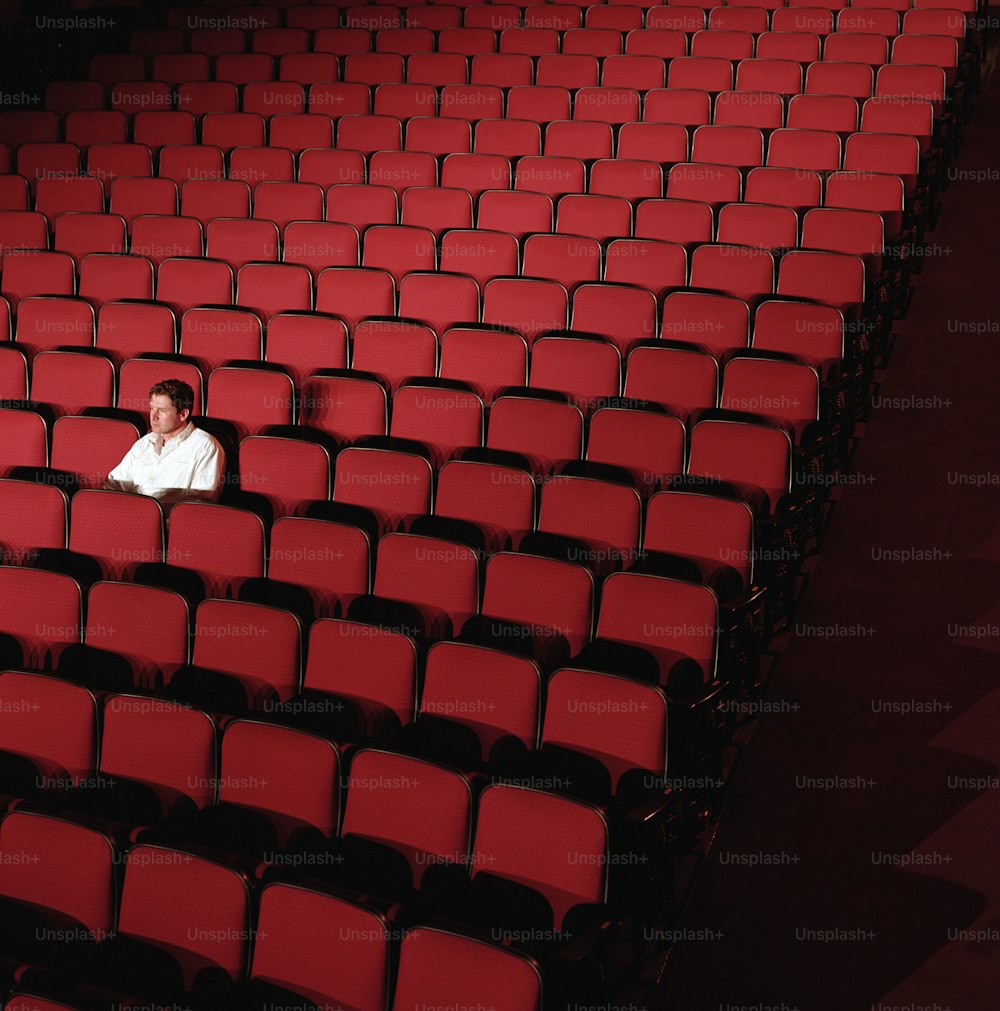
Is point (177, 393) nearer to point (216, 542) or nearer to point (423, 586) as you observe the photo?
point (216, 542)

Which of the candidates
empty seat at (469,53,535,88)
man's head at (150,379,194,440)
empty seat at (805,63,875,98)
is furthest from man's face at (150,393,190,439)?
empty seat at (805,63,875,98)

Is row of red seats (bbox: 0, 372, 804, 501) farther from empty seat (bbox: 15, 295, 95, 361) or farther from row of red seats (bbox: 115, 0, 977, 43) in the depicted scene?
row of red seats (bbox: 115, 0, 977, 43)

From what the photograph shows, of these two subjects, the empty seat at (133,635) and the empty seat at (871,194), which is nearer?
the empty seat at (133,635)

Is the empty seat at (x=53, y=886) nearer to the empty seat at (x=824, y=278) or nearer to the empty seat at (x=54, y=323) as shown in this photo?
the empty seat at (x=54, y=323)

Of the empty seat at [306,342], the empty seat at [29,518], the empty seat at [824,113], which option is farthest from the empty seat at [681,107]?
the empty seat at [29,518]

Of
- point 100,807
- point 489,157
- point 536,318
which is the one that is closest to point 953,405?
point 536,318

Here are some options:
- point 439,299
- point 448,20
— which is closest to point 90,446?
point 439,299

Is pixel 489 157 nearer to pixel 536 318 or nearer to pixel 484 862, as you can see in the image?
pixel 536 318

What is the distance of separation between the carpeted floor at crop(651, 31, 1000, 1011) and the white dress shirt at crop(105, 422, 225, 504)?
1.87ft

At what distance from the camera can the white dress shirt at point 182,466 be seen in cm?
115

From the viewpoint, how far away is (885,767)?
959 mm

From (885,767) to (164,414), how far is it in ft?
2.37

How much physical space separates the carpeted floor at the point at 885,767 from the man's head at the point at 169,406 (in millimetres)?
609

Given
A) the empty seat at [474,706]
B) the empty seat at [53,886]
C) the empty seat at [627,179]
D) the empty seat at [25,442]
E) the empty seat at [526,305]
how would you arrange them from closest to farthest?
the empty seat at [53,886], the empty seat at [474,706], the empty seat at [25,442], the empty seat at [526,305], the empty seat at [627,179]
